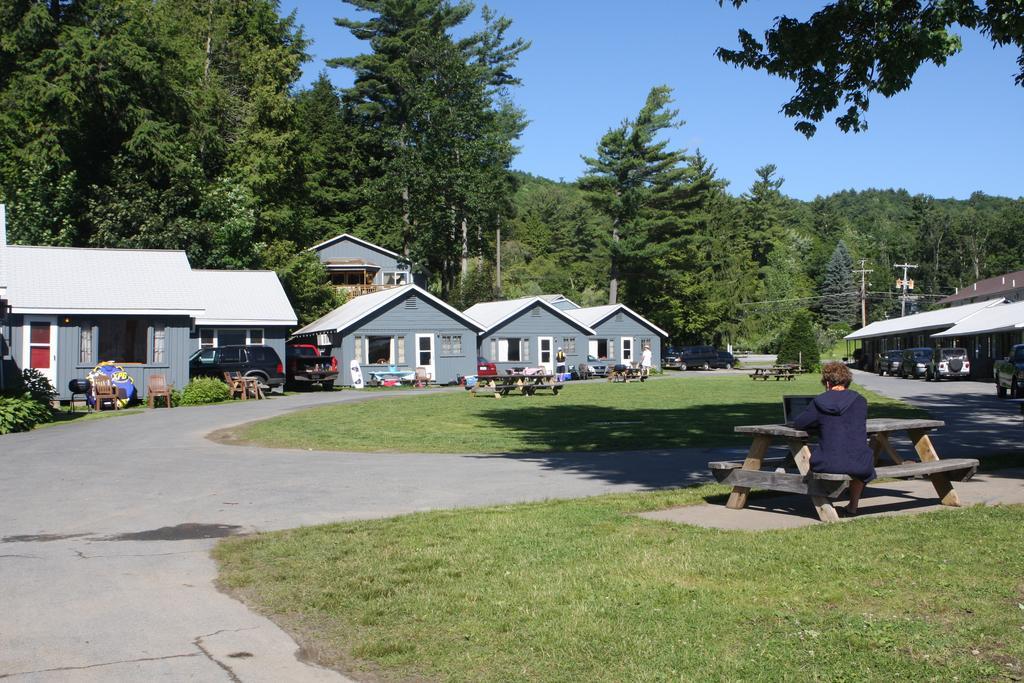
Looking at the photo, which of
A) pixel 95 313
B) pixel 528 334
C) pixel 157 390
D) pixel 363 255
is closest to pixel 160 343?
pixel 95 313

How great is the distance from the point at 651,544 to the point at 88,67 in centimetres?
4455

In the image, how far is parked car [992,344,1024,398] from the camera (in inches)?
1268

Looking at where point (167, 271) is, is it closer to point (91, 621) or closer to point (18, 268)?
point (18, 268)

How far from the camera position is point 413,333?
5131 cm

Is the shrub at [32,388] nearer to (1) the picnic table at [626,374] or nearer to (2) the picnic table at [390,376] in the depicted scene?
(2) the picnic table at [390,376]

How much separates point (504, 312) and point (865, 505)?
162 feet

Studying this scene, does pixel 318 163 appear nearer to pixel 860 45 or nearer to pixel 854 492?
pixel 860 45

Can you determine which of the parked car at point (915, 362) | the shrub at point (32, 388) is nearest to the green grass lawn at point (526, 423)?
the shrub at point (32, 388)

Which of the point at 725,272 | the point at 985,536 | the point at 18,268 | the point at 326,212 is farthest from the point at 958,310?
the point at 985,536

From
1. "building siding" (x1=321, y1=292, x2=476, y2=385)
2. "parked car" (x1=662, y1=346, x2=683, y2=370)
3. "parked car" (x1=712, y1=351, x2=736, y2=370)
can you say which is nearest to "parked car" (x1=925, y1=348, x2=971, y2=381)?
"building siding" (x1=321, y1=292, x2=476, y2=385)

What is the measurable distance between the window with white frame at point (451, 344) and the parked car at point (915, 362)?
2660 cm

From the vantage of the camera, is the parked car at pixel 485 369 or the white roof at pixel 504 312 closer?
the parked car at pixel 485 369

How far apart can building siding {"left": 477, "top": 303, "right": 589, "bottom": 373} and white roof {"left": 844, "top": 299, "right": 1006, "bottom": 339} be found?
25.0 metres

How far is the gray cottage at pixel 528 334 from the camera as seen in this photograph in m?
58.1
